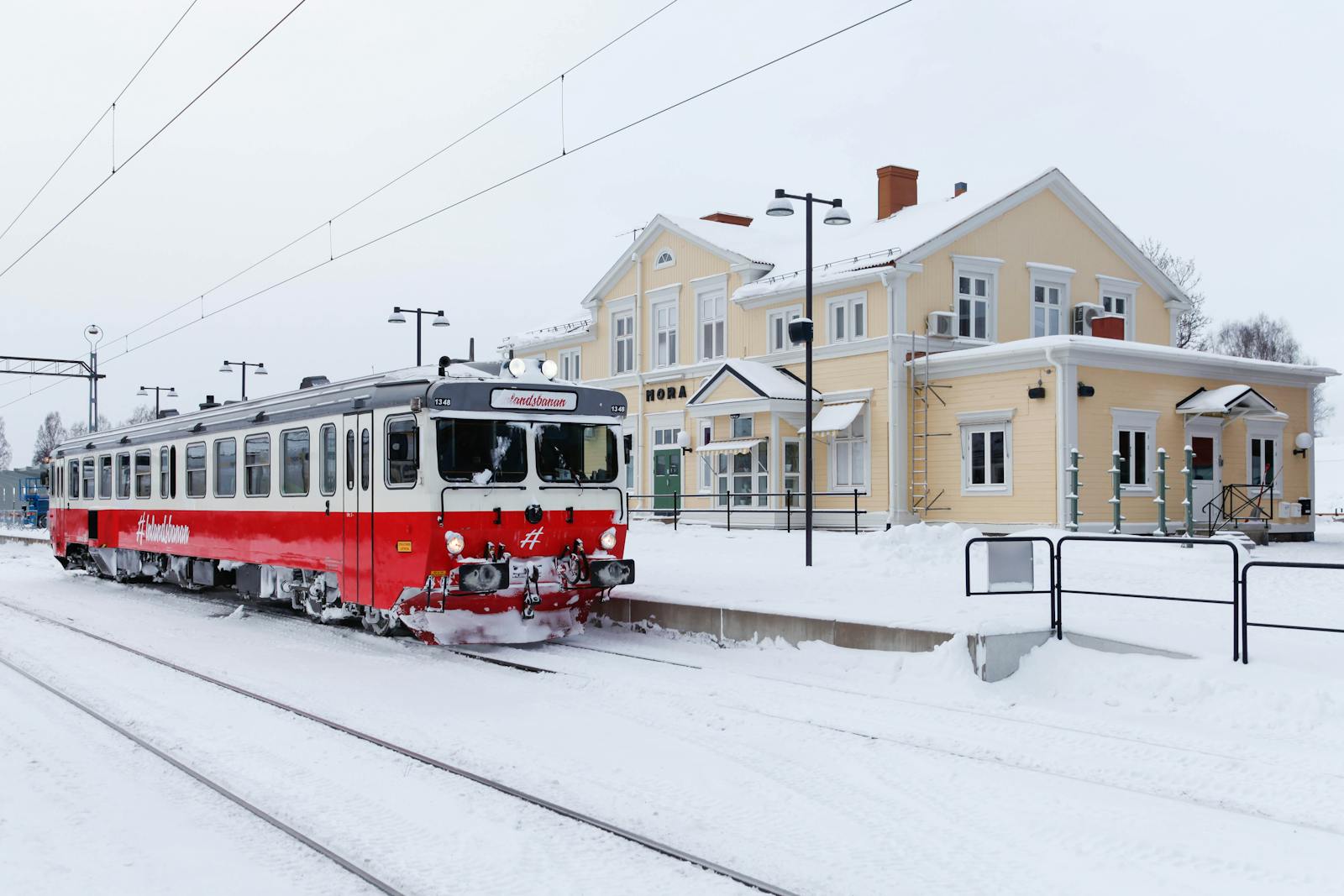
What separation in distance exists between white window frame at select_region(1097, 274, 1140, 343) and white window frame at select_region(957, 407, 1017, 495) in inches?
307

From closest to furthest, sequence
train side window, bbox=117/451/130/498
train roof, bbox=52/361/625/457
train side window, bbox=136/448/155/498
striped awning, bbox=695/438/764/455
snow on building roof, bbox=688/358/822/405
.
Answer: train roof, bbox=52/361/625/457, train side window, bbox=136/448/155/498, train side window, bbox=117/451/130/498, snow on building roof, bbox=688/358/822/405, striped awning, bbox=695/438/764/455

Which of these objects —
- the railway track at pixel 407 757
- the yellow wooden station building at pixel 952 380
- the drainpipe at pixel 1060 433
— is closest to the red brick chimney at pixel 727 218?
the yellow wooden station building at pixel 952 380

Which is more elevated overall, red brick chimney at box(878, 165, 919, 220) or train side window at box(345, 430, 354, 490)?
red brick chimney at box(878, 165, 919, 220)

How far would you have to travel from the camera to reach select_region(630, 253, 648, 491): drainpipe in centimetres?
3634

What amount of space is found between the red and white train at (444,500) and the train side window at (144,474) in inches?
188

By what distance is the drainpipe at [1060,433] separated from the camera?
25.0 metres

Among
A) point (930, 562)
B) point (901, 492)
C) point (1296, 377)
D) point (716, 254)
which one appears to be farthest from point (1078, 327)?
point (930, 562)


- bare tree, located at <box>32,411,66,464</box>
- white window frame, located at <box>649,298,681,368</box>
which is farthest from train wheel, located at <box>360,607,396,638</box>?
bare tree, located at <box>32,411,66,464</box>

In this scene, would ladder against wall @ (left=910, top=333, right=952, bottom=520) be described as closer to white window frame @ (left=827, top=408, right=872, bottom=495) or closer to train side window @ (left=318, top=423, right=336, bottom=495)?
white window frame @ (left=827, top=408, right=872, bottom=495)

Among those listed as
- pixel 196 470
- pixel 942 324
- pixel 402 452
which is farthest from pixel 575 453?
pixel 942 324

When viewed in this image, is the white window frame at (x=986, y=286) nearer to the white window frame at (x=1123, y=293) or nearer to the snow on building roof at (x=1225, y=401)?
the white window frame at (x=1123, y=293)

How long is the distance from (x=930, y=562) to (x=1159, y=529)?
7.90 m

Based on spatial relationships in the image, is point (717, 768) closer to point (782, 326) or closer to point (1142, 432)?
point (1142, 432)

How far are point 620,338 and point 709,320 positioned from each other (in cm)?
439
